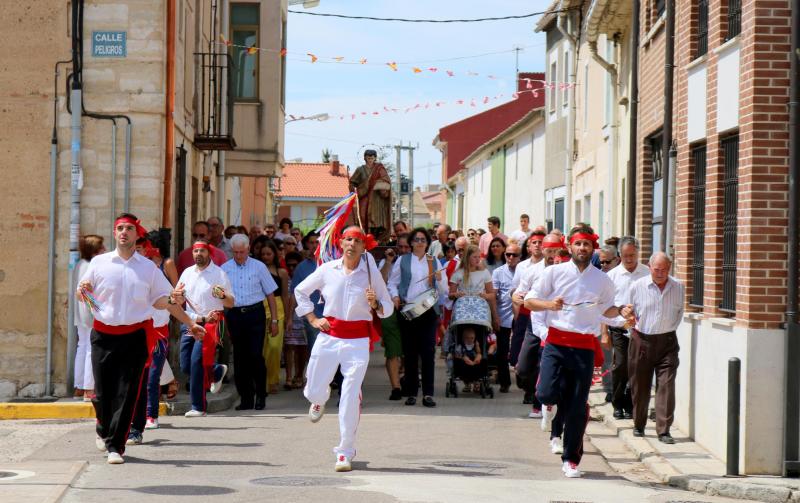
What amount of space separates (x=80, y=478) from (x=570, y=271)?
3.94 metres

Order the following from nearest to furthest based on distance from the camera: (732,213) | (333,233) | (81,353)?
(732,213), (333,233), (81,353)

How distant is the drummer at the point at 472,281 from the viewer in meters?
15.7

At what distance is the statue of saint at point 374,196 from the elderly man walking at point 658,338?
23.9ft

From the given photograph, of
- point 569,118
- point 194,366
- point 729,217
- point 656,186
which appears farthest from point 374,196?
point 569,118

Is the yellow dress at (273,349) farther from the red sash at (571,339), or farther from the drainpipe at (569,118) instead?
the drainpipe at (569,118)

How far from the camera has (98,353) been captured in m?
10.6

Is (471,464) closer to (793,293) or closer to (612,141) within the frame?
(793,293)

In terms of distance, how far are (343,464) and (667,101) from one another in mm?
6915

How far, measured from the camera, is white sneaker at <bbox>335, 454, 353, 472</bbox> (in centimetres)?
1016

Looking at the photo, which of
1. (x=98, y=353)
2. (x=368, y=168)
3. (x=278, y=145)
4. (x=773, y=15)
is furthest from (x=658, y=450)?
(x=278, y=145)

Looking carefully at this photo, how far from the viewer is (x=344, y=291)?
1073cm

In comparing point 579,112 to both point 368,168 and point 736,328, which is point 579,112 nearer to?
point 368,168

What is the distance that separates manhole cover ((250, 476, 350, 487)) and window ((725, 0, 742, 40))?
5.22m

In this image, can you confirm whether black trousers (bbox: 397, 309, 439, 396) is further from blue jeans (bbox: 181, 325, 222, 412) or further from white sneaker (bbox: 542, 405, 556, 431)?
white sneaker (bbox: 542, 405, 556, 431)
